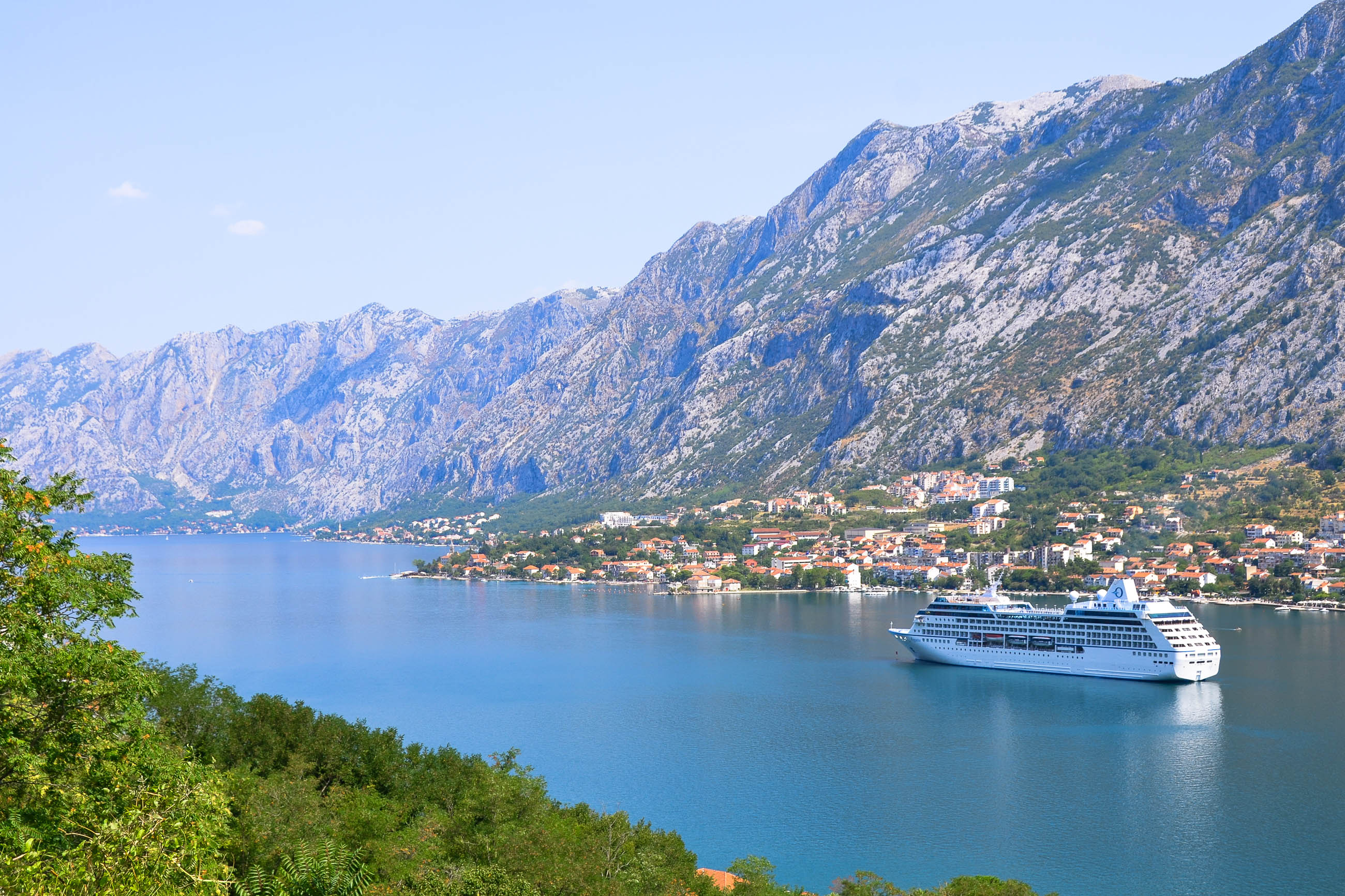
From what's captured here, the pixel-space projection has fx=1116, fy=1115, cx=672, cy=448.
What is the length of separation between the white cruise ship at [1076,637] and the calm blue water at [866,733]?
1327 millimetres

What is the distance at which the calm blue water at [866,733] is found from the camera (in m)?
34.3

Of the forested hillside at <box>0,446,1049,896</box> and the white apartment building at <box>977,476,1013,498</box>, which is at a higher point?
the white apartment building at <box>977,476,1013,498</box>

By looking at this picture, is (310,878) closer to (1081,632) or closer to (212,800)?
(212,800)

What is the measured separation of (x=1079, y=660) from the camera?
215 feet

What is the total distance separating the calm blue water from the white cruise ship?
1327 mm

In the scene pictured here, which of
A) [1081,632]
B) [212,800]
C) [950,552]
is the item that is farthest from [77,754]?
[950,552]

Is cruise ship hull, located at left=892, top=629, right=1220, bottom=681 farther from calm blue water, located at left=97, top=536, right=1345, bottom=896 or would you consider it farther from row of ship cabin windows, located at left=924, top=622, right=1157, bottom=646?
calm blue water, located at left=97, top=536, right=1345, bottom=896

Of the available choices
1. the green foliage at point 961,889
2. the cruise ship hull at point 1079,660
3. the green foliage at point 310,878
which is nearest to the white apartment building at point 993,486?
the cruise ship hull at point 1079,660

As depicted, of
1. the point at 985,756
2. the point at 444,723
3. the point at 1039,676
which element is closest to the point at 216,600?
the point at 444,723

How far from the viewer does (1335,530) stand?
98375mm

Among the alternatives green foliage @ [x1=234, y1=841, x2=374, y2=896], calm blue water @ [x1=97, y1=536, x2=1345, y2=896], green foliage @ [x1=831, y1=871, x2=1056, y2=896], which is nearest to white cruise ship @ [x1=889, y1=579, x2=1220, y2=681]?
calm blue water @ [x1=97, y1=536, x2=1345, y2=896]

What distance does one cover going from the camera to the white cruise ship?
61.6m

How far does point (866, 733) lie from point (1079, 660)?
70.6 ft

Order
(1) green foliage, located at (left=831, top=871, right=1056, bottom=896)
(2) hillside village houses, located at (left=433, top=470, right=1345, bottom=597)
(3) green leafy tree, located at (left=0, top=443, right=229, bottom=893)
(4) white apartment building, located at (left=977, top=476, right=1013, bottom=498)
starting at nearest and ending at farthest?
(3) green leafy tree, located at (left=0, top=443, right=229, bottom=893) < (1) green foliage, located at (left=831, top=871, right=1056, bottom=896) < (2) hillside village houses, located at (left=433, top=470, right=1345, bottom=597) < (4) white apartment building, located at (left=977, top=476, right=1013, bottom=498)
